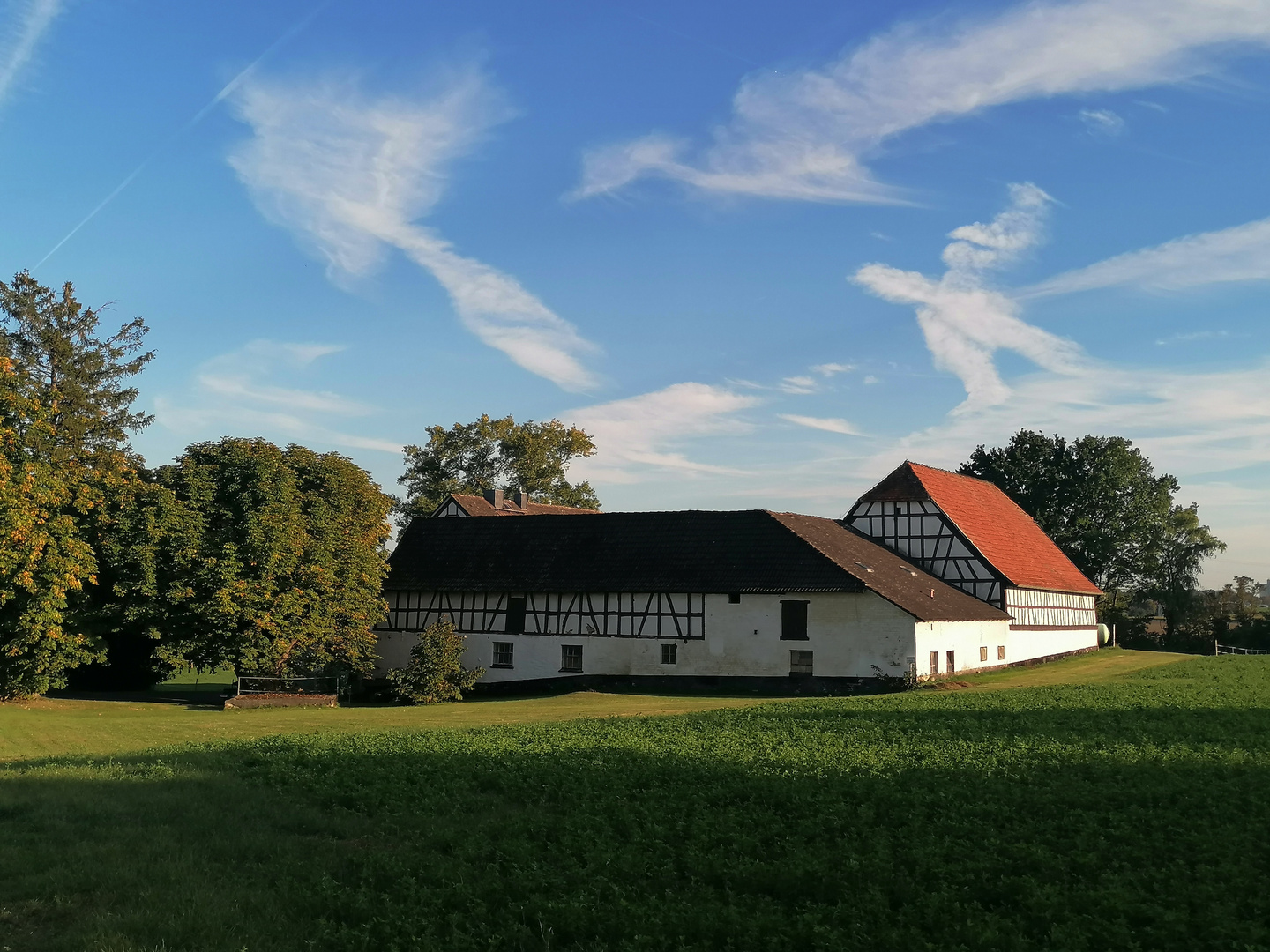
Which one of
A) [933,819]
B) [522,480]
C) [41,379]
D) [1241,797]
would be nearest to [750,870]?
[933,819]

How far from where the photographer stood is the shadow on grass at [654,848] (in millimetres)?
8992

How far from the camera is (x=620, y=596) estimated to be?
1681 inches

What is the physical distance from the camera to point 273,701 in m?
36.5

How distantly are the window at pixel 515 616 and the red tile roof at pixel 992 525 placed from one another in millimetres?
19025

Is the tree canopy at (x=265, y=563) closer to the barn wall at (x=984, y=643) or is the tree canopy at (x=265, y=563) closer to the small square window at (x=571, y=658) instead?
the small square window at (x=571, y=658)

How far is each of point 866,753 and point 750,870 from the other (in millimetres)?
7537

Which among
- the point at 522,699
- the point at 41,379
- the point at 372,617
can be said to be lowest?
the point at 522,699

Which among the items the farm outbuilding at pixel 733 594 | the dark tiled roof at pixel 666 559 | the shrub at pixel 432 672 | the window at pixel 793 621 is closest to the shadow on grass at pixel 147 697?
the shrub at pixel 432 672

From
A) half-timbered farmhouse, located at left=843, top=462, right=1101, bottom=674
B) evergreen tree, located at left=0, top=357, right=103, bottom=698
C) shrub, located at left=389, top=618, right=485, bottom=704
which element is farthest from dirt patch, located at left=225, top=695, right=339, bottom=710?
half-timbered farmhouse, located at left=843, top=462, right=1101, bottom=674

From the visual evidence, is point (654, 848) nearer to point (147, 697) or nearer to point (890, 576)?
point (890, 576)

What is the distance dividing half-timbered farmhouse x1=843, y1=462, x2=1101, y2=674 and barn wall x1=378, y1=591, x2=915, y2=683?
965cm

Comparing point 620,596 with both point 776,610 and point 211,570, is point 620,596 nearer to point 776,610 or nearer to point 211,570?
point 776,610

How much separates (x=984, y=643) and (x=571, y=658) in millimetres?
18110

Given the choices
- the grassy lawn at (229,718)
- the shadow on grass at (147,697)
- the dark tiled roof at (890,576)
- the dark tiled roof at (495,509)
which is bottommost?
the shadow on grass at (147,697)
